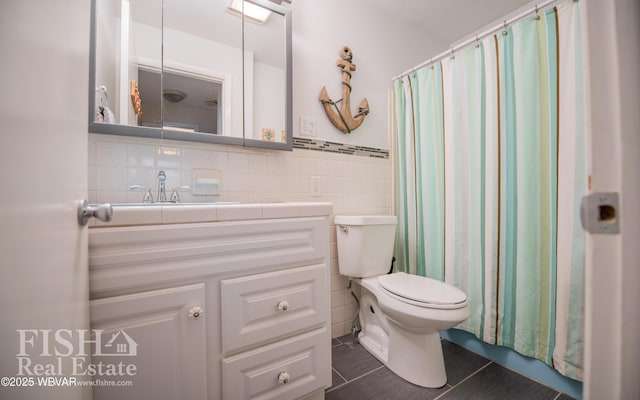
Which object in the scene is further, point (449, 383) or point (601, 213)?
point (449, 383)

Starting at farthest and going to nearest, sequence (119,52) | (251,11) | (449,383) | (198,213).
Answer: (251,11) → (449,383) → (119,52) → (198,213)

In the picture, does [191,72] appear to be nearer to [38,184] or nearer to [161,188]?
[161,188]

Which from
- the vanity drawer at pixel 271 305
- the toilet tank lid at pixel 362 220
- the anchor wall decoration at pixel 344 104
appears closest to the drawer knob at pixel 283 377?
the vanity drawer at pixel 271 305

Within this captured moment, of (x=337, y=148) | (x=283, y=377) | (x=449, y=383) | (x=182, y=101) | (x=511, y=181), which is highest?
(x=182, y=101)

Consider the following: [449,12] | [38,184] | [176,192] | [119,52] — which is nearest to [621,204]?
[38,184]

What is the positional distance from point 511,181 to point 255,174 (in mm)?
1371

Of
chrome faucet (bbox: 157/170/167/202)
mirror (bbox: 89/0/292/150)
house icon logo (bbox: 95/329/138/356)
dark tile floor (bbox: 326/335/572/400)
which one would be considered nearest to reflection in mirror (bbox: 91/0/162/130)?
mirror (bbox: 89/0/292/150)

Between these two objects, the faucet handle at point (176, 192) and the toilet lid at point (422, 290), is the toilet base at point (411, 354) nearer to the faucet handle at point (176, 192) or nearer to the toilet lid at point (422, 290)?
the toilet lid at point (422, 290)

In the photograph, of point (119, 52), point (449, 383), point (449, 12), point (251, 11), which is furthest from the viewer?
point (449, 12)

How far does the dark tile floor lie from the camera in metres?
1.16

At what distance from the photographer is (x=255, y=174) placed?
1.45 meters

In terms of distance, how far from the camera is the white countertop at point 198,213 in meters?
0.73

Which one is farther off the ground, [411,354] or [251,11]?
[251,11]

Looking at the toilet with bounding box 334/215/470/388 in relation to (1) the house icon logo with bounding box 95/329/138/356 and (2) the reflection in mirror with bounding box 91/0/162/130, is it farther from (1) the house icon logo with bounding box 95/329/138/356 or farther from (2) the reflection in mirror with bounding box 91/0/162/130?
(2) the reflection in mirror with bounding box 91/0/162/130
